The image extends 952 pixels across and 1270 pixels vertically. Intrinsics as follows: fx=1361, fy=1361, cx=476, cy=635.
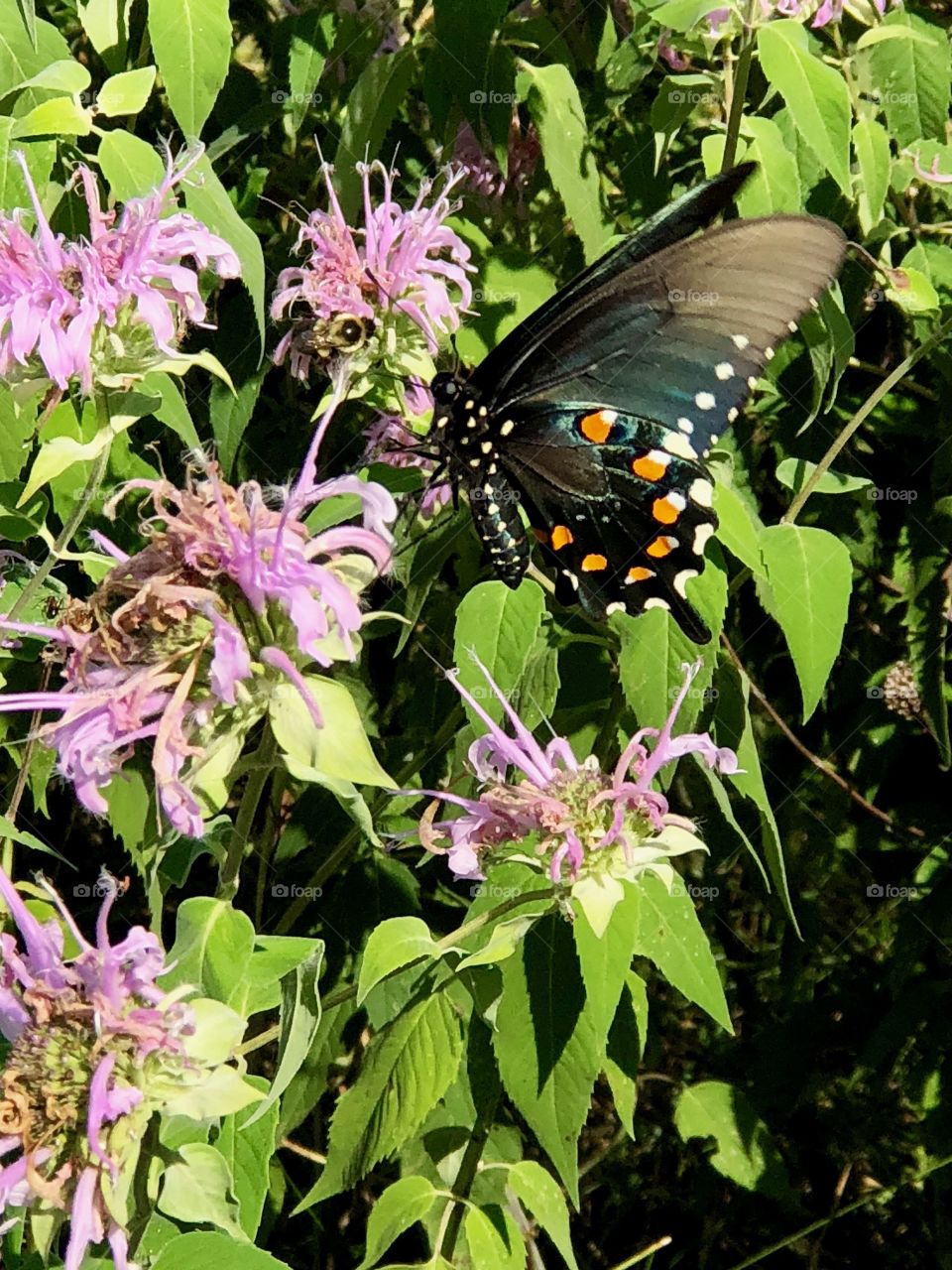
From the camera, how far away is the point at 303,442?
1349mm

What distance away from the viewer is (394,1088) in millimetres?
883

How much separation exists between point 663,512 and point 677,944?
363 millimetres

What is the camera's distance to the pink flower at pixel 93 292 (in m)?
0.83

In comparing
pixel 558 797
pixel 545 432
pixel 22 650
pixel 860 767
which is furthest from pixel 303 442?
pixel 860 767

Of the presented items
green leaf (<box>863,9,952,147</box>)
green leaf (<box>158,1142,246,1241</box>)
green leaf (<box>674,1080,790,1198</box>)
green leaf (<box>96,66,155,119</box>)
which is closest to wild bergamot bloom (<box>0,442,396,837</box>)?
green leaf (<box>158,1142,246,1241</box>)

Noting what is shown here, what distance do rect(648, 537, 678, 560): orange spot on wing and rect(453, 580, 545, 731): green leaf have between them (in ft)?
0.49

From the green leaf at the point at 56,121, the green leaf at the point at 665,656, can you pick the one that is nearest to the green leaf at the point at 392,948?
the green leaf at the point at 665,656

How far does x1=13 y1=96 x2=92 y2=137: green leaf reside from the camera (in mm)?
918

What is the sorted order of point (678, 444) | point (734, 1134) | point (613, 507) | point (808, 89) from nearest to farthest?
1. point (808, 89)
2. point (678, 444)
3. point (613, 507)
4. point (734, 1134)

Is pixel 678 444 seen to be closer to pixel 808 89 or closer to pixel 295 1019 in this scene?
pixel 808 89

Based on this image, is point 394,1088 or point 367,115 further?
point 367,115

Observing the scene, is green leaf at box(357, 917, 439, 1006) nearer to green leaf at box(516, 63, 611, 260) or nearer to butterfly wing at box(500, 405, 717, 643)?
butterfly wing at box(500, 405, 717, 643)

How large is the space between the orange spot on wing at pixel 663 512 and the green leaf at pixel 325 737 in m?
0.46

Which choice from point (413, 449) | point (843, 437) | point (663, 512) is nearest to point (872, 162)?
point (843, 437)
